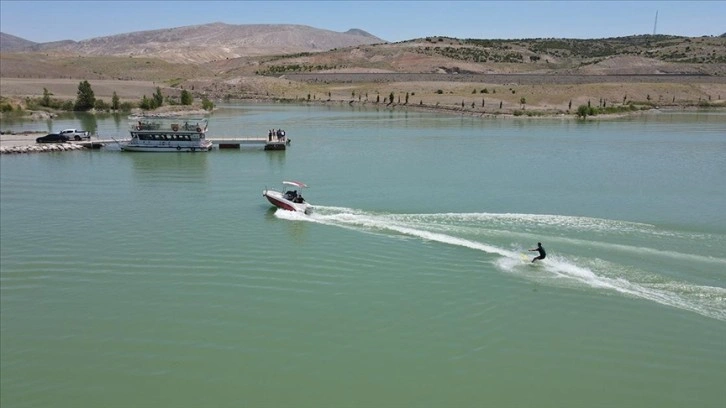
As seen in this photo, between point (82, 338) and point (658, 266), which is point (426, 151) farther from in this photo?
point (82, 338)

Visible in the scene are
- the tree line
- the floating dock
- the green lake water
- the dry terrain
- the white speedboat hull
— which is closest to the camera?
the green lake water

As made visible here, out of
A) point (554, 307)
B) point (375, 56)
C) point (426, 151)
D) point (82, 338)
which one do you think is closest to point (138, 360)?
point (82, 338)

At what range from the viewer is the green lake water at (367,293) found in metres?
15.5

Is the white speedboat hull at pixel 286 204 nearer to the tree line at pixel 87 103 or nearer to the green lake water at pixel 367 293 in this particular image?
the green lake water at pixel 367 293

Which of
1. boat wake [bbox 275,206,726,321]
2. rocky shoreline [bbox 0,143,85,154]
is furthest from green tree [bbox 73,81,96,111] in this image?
boat wake [bbox 275,206,726,321]

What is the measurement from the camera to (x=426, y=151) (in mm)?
52438

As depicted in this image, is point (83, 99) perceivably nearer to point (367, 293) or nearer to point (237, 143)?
point (237, 143)

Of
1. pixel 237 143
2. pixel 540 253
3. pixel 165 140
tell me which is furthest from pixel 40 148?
pixel 540 253

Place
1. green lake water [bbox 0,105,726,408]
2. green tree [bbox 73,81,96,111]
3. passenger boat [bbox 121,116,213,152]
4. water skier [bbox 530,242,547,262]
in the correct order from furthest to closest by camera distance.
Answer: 1. green tree [bbox 73,81,96,111]
2. passenger boat [bbox 121,116,213,152]
3. water skier [bbox 530,242,547,262]
4. green lake water [bbox 0,105,726,408]

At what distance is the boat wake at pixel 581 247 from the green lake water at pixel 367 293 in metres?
0.12

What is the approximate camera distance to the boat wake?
66.1 feet

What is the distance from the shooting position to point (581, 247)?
79.0 ft

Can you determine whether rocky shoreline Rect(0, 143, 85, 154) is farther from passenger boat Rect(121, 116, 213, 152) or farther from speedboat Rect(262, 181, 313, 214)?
speedboat Rect(262, 181, 313, 214)

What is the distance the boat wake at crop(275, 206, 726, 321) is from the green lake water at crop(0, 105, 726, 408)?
117mm
